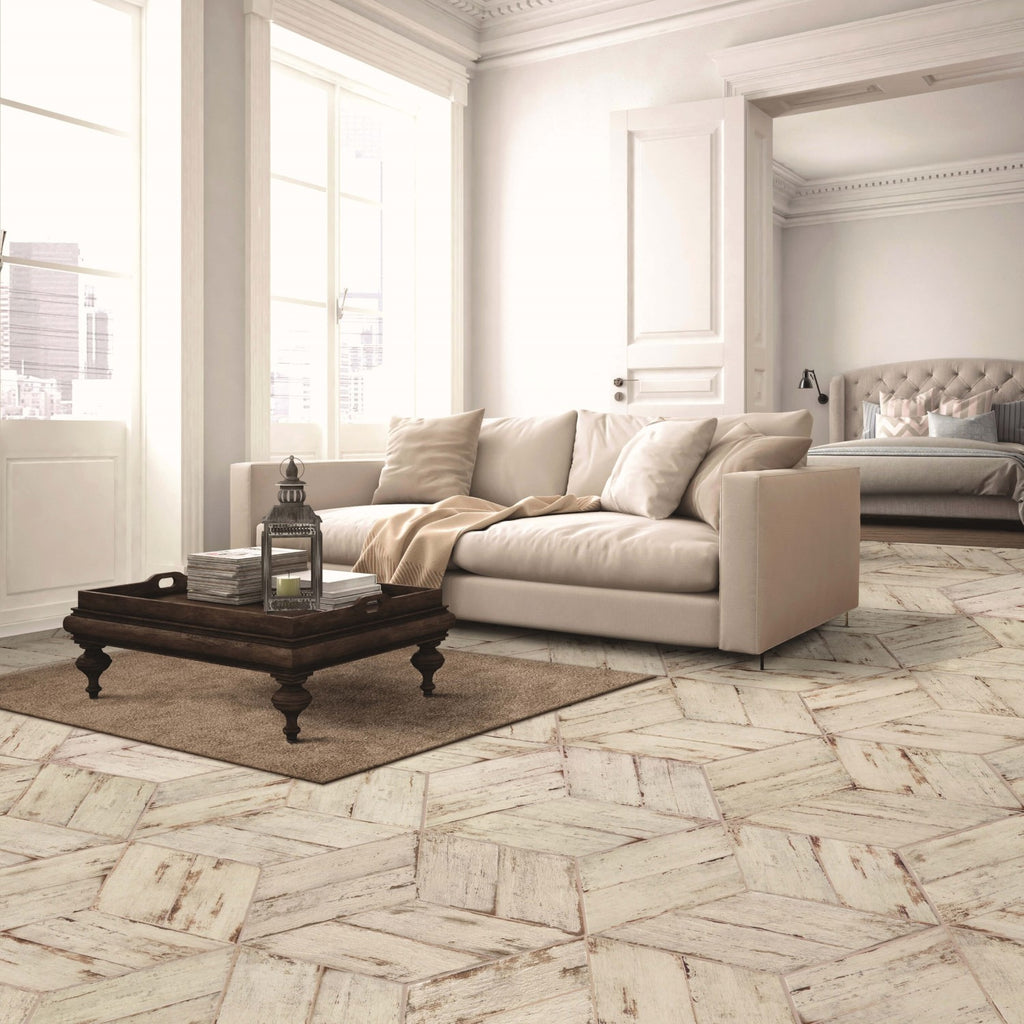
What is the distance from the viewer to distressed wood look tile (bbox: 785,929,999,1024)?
4.08 feet

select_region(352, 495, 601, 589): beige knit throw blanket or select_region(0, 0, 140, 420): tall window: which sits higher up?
select_region(0, 0, 140, 420): tall window

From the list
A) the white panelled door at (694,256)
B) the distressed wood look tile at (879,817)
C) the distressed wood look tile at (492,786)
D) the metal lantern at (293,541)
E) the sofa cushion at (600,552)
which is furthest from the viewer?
the white panelled door at (694,256)

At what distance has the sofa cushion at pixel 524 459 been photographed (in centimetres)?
427

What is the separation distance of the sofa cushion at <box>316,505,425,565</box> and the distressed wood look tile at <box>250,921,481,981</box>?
95.3 inches

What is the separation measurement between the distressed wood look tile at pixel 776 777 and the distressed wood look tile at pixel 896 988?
54 cm

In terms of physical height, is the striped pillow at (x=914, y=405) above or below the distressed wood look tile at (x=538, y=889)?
above

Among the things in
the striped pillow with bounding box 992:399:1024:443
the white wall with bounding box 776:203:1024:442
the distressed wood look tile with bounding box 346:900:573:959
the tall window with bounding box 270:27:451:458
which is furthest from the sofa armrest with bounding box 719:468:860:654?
the white wall with bounding box 776:203:1024:442

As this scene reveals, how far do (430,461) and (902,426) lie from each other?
5.76 meters

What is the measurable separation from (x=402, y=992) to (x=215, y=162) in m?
→ 3.88

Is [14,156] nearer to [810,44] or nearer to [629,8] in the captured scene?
[629,8]

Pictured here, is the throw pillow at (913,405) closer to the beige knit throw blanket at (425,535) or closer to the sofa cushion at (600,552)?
the beige knit throw blanket at (425,535)

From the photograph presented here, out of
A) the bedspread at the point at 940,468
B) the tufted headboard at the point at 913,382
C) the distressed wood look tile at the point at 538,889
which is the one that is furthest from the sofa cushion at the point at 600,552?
the tufted headboard at the point at 913,382

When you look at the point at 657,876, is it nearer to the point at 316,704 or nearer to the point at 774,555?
the point at 316,704

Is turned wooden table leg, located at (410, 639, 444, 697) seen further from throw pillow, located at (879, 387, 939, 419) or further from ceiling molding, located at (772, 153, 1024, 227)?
ceiling molding, located at (772, 153, 1024, 227)
